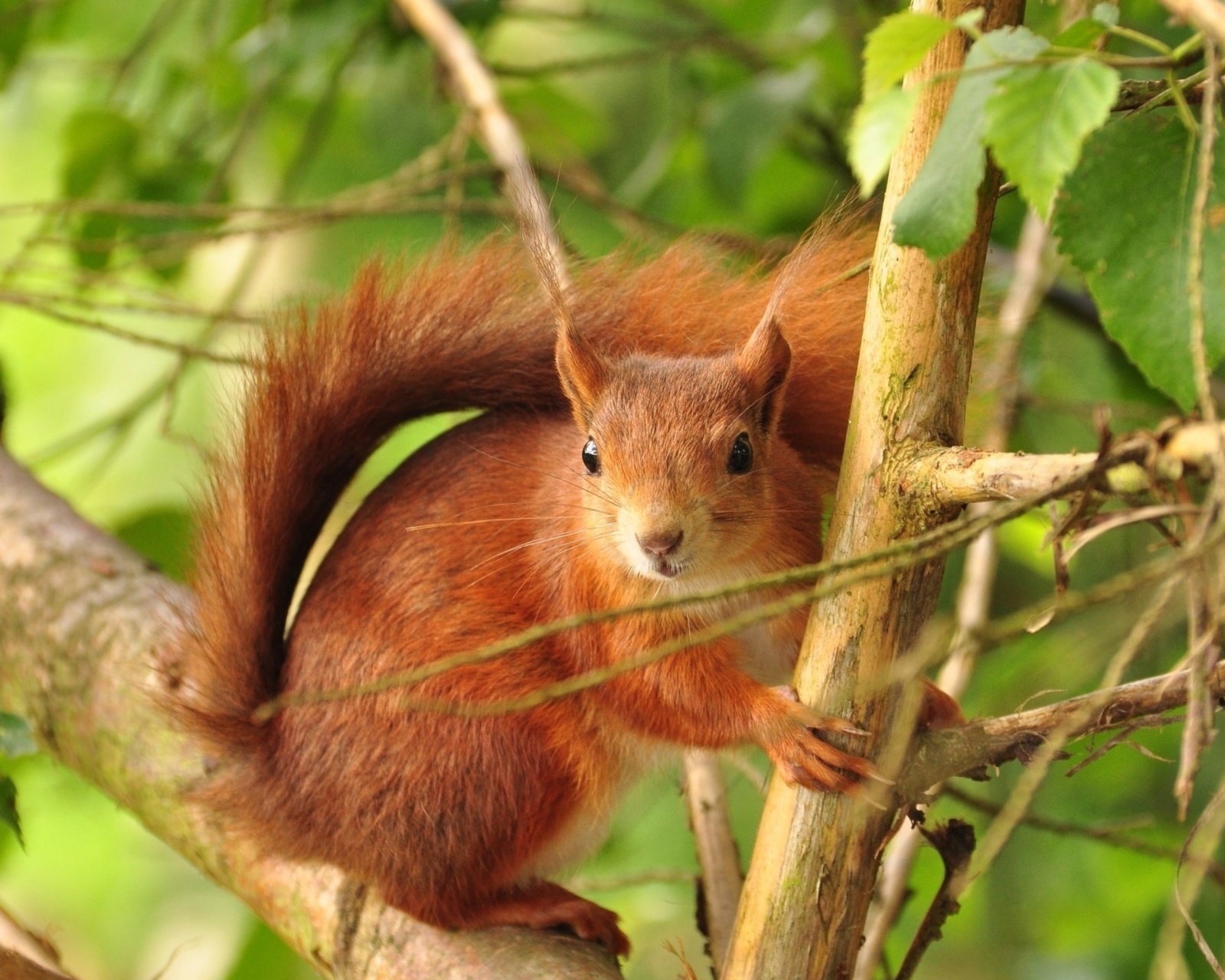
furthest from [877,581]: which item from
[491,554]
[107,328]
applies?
[107,328]

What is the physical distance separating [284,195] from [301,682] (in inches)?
47.9

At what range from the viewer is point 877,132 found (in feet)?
2.57

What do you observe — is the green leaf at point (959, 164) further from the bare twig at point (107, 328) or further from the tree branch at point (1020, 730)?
the bare twig at point (107, 328)

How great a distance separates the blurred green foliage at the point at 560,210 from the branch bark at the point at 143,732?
0.49ft

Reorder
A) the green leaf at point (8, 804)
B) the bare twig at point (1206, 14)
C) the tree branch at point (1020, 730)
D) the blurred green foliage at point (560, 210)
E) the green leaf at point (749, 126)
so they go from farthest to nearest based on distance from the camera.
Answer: the green leaf at point (749, 126)
the blurred green foliage at point (560, 210)
the green leaf at point (8, 804)
the tree branch at point (1020, 730)
the bare twig at point (1206, 14)

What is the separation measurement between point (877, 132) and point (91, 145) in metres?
1.88

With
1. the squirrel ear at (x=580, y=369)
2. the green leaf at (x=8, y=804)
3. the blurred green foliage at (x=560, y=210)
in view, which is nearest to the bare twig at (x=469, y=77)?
the blurred green foliage at (x=560, y=210)

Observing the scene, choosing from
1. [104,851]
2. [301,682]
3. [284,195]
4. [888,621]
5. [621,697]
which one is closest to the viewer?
[888,621]

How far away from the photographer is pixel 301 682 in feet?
5.12

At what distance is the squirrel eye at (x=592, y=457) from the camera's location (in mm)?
1438

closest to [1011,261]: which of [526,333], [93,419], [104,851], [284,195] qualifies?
[526,333]

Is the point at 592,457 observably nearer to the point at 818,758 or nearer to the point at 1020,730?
the point at 818,758

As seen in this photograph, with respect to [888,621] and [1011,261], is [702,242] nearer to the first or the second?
[888,621]

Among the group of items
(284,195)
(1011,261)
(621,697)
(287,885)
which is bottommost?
(287,885)
